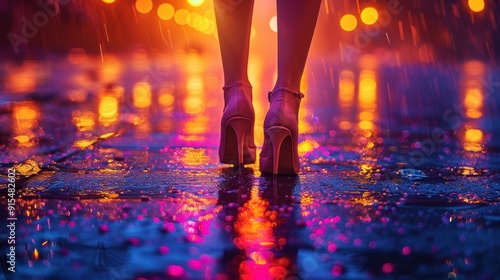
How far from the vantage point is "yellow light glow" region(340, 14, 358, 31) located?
A: 20.8 metres

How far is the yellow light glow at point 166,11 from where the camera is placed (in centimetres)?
2675

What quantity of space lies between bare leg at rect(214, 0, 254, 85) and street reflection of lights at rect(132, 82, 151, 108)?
224 cm

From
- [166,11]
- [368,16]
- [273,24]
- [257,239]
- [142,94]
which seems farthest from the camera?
[166,11]

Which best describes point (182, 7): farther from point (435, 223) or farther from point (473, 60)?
point (435, 223)

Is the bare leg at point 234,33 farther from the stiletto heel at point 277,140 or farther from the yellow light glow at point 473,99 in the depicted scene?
the yellow light glow at point 473,99

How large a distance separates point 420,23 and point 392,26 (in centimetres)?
77

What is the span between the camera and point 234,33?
2.73 metres

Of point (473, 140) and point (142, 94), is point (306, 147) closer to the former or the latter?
point (473, 140)

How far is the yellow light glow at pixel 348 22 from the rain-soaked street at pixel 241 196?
52.6 feet

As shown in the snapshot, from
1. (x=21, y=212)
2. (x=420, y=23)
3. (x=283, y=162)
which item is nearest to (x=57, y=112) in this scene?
(x=283, y=162)

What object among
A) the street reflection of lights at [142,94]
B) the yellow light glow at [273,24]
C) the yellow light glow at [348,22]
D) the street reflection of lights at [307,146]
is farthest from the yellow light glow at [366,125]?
the yellow light glow at [273,24]

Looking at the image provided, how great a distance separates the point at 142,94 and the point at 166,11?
2241cm

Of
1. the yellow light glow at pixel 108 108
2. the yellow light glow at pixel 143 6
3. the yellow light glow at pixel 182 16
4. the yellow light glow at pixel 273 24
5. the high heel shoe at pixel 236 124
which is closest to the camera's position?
the high heel shoe at pixel 236 124

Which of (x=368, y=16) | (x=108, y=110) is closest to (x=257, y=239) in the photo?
(x=108, y=110)
